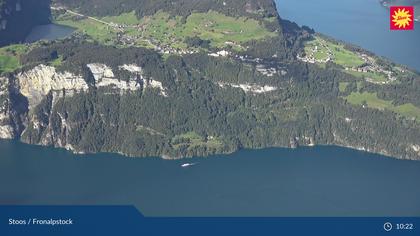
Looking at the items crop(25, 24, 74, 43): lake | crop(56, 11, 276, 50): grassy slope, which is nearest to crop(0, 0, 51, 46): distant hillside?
crop(25, 24, 74, 43): lake

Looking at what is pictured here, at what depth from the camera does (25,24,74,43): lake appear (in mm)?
183750

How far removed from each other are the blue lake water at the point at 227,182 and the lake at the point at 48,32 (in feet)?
156

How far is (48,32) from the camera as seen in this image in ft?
629

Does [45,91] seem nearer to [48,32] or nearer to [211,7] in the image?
[48,32]

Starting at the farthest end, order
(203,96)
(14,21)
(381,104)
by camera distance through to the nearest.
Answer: (14,21) < (203,96) < (381,104)

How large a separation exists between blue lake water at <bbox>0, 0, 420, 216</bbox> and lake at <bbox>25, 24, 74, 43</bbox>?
47577 millimetres

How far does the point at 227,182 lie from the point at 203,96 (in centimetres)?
2938

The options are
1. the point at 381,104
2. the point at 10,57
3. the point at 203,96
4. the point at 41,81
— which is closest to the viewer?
the point at 41,81

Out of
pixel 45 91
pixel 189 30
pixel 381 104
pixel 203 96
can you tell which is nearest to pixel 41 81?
pixel 45 91

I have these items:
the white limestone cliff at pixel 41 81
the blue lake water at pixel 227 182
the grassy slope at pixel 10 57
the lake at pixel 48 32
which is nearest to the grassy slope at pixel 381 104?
the blue lake water at pixel 227 182

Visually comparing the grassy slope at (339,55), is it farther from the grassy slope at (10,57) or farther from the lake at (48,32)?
the grassy slope at (10,57)

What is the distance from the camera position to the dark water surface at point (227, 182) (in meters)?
121

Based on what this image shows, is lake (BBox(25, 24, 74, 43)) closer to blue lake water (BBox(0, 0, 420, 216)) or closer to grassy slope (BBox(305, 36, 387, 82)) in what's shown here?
blue lake water (BBox(0, 0, 420, 216))

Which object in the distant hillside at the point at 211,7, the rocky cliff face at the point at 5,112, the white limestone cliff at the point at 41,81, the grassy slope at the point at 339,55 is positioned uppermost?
the distant hillside at the point at 211,7
